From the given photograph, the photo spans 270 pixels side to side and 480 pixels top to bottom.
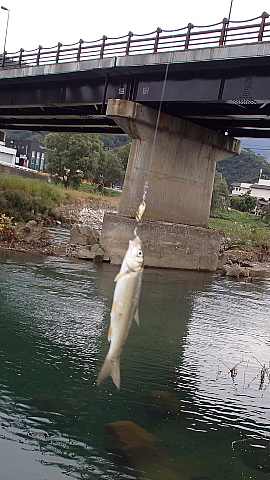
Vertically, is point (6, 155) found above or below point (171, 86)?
above

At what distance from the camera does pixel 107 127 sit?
41375 millimetres

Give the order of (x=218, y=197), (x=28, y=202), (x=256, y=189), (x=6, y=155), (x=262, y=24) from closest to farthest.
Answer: (x=262, y=24)
(x=28, y=202)
(x=218, y=197)
(x=6, y=155)
(x=256, y=189)

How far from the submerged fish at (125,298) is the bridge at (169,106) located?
1995cm

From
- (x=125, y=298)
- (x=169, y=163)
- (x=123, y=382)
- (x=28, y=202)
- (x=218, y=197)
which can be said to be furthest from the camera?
(x=218, y=197)

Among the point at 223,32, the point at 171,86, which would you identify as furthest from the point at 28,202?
the point at 223,32

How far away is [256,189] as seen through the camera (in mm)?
170875

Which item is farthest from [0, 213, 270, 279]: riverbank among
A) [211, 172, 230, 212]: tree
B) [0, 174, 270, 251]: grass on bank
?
[211, 172, 230, 212]: tree

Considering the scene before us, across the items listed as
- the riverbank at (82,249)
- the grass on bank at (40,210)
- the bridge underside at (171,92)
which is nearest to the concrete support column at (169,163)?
the bridge underside at (171,92)

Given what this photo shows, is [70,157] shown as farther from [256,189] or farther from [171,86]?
[256,189]

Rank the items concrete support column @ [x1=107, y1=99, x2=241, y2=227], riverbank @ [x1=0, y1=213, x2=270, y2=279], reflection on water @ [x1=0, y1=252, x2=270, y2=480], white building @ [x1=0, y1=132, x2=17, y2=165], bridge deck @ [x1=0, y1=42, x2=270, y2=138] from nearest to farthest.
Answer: reflection on water @ [x1=0, y1=252, x2=270, y2=480] → bridge deck @ [x1=0, y1=42, x2=270, y2=138] → concrete support column @ [x1=107, y1=99, x2=241, y2=227] → riverbank @ [x1=0, y1=213, x2=270, y2=279] → white building @ [x1=0, y1=132, x2=17, y2=165]

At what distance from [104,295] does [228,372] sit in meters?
8.30

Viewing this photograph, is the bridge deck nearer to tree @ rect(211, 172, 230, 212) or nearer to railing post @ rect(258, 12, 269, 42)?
railing post @ rect(258, 12, 269, 42)

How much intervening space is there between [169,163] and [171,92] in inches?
208

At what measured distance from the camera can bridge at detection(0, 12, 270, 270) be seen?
2441 cm
